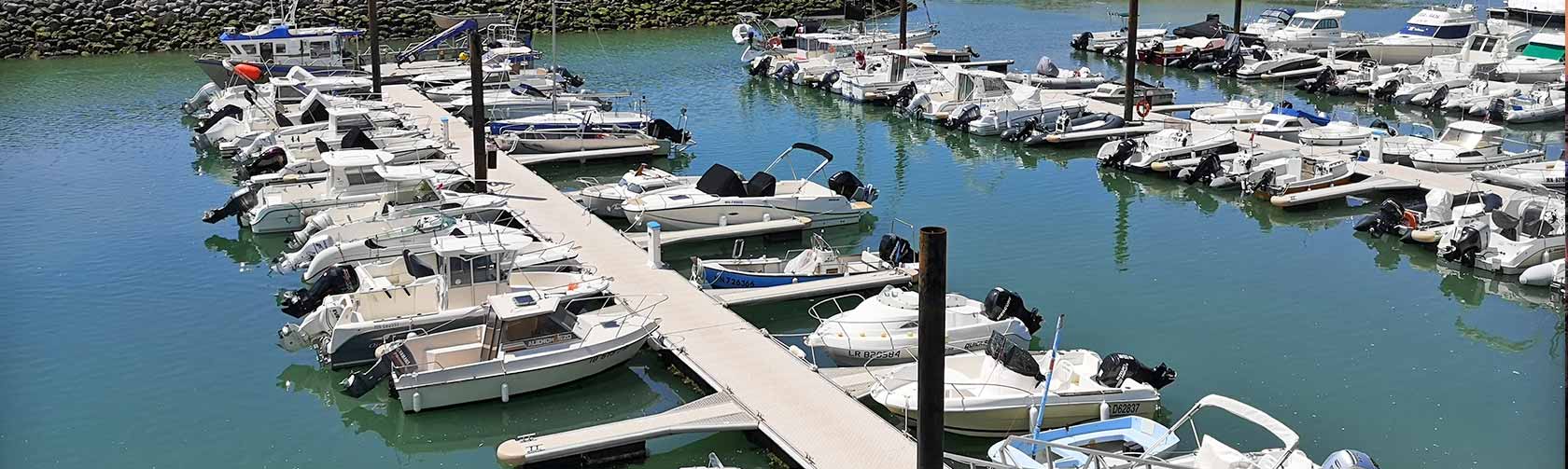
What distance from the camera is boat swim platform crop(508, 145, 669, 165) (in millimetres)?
37344

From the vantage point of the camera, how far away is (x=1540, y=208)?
88.3 ft

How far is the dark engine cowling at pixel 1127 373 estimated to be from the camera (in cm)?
1923

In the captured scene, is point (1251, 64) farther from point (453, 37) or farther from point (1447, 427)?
point (1447, 427)

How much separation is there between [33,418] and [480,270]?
664 centimetres

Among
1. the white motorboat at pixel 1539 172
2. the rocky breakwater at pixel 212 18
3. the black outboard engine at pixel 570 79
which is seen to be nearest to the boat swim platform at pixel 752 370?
the white motorboat at pixel 1539 172

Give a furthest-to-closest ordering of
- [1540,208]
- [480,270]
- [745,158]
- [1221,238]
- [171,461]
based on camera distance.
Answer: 1. [745,158]
2. [1221,238]
3. [1540,208]
4. [480,270]
5. [171,461]

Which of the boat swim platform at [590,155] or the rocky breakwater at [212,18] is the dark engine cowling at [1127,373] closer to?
the boat swim platform at [590,155]

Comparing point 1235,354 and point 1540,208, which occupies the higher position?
point 1540,208

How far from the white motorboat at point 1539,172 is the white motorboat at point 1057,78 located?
60.5 ft

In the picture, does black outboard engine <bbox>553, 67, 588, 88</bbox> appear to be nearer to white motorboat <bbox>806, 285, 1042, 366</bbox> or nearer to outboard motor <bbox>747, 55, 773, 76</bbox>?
outboard motor <bbox>747, 55, 773, 76</bbox>

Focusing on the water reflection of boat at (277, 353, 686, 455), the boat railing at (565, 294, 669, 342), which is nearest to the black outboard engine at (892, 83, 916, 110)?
the boat railing at (565, 294, 669, 342)

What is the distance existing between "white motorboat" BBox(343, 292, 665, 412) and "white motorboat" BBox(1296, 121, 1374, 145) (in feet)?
73.3

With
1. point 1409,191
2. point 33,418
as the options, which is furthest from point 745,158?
point 33,418

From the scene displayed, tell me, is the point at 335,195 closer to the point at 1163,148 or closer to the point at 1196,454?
the point at 1196,454
